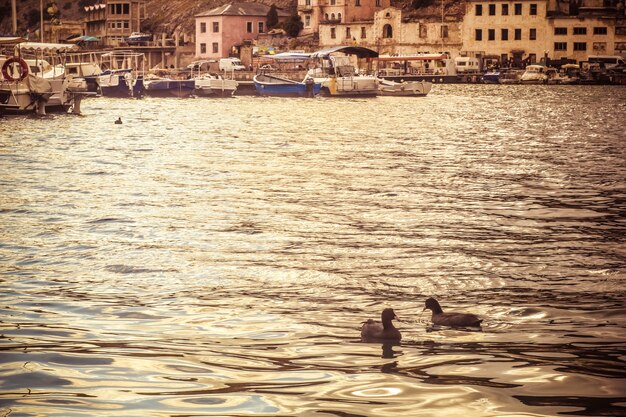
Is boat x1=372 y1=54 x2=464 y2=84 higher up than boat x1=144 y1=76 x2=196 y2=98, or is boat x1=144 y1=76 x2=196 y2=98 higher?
boat x1=372 y1=54 x2=464 y2=84

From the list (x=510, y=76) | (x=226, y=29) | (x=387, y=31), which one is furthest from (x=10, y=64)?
(x=226, y=29)

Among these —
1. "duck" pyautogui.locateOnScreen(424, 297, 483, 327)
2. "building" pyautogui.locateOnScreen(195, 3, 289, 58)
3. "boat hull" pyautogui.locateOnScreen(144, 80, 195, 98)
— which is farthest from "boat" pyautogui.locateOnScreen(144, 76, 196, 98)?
"duck" pyautogui.locateOnScreen(424, 297, 483, 327)

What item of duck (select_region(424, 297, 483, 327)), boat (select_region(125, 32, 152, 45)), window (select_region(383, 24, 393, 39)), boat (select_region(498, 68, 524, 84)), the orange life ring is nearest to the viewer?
duck (select_region(424, 297, 483, 327))

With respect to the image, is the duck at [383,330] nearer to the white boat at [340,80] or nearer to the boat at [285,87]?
the white boat at [340,80]

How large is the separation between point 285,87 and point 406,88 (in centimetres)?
1024

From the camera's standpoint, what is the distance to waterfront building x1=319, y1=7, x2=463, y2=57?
122625 mm

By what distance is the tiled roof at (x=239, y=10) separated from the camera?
13162 cm

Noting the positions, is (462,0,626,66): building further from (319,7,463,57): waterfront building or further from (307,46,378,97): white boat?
(307,46,378,97): white boat

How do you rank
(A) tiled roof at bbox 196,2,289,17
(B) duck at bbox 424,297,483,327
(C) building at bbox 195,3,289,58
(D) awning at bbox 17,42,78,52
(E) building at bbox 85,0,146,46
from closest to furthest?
(B) duck at bbox 424,297,483,327 → (D) awning at bbox 17,42,78,52 → (C) building at bbox 195,3,289,58 → (A) tiled roof at bbox 196,2,289,17 → (E) building at bbox 85,0,146,46

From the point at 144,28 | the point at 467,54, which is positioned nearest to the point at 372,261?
the point at 467,54

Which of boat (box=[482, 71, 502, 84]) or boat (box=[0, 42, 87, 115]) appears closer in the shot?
boat (box=[0, 42, 87, 115])

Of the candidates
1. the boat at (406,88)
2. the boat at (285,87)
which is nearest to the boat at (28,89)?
the boat at (285,87)

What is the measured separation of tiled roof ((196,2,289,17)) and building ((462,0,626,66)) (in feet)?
90.1

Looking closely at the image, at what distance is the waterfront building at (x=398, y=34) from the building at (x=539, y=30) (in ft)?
6.71
